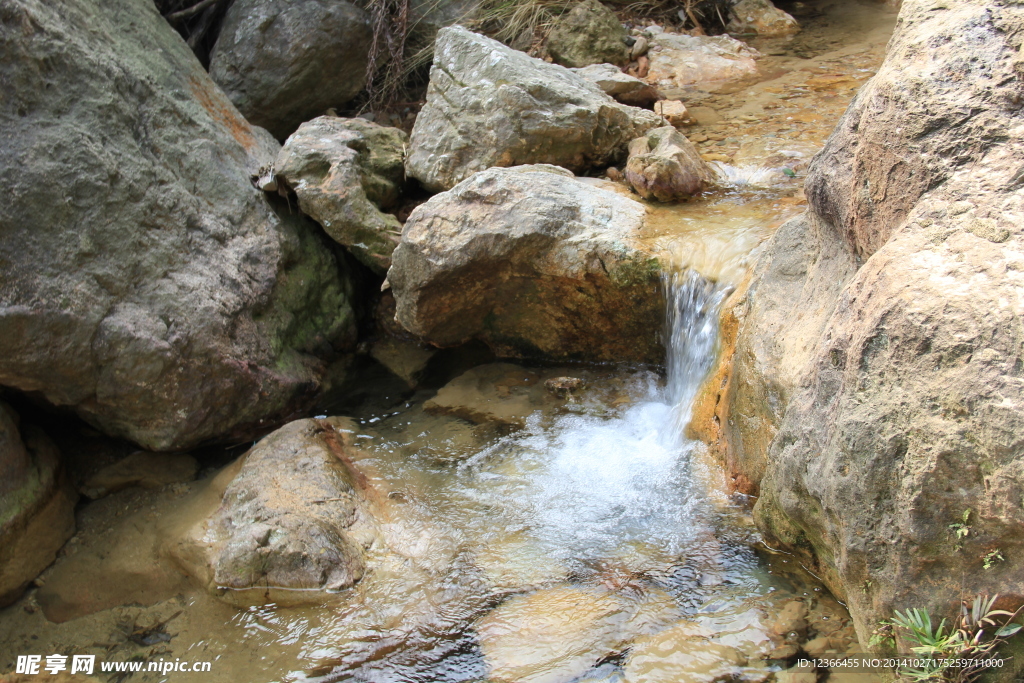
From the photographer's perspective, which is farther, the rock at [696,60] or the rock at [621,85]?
the rock at [696,60]

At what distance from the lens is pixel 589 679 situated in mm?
2299

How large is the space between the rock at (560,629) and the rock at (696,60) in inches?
205

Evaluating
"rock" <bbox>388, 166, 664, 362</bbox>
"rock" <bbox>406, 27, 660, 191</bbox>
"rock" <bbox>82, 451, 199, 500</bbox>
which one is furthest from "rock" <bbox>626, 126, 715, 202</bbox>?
"rock" <bbox>82, 451, 199, 500</bbox>

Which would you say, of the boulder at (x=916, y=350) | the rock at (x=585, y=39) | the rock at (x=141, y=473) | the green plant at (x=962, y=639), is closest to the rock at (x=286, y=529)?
the rock at (x=141, y=473)

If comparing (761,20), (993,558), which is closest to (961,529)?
(993,558)

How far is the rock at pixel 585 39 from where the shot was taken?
6785 mm

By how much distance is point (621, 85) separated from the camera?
19.2 feet

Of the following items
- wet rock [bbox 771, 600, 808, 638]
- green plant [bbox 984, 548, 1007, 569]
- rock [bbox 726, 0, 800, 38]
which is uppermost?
rock [bbox 726, 0, 800, 38]

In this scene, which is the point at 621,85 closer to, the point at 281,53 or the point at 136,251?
the point at 281,53

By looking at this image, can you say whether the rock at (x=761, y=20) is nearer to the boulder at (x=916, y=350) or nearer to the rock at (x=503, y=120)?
the rock at (x=503, y=120)

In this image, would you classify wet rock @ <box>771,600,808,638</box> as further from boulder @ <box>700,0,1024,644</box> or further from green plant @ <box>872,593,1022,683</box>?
green plant @ <box>872,593,1022,683</box>

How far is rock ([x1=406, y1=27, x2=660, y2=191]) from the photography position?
4.75 metres

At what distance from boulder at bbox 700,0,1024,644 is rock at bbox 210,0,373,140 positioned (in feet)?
16.5

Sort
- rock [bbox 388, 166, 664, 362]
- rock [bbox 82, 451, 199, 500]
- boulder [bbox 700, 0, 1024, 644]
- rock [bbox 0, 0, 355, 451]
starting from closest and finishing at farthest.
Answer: boulder [bbox 700, 0, 1024, 644], rock [bbox 0, 0, 355, 451], rock [bbox 82, 451, 199, 500], rock [bbox 388, 166, 664, 362]
